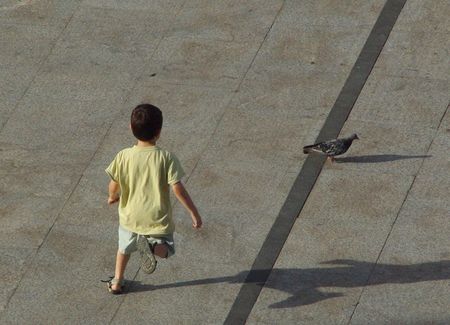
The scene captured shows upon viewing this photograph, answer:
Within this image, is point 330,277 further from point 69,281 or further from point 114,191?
point 69,281

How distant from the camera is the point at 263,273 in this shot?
→ 9414 millimetres

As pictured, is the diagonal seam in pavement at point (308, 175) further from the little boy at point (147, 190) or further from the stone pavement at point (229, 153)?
the little boy at point (147, 190)

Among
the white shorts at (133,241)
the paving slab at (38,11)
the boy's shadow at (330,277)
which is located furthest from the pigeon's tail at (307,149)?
the paving slab at (38,11)

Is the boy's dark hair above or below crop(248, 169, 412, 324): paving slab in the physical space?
above

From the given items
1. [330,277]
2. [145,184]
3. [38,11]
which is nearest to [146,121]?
[145,184]

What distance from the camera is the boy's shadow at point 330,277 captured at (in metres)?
9.23

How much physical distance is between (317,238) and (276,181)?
33.4 inches

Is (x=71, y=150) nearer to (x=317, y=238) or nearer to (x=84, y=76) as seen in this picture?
(x=84, y=76)

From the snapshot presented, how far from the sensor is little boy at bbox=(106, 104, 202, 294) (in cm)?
837

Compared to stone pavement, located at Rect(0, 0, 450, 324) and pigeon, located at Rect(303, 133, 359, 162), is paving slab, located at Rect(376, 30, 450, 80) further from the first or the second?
pigeon, located at Rect(303, 133, 359, 162)

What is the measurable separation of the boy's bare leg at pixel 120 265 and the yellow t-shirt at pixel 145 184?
1.18 feet

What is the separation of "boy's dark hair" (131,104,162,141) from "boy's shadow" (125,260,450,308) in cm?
157

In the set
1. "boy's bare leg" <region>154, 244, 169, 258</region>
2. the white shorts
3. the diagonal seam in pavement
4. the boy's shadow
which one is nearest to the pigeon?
the diagonal seam in pavement

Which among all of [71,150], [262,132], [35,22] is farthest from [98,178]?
[35,22]
